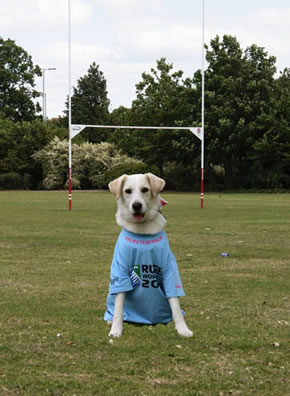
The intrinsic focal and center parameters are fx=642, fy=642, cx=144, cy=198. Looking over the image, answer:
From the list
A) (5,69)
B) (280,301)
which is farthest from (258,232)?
(5,69)

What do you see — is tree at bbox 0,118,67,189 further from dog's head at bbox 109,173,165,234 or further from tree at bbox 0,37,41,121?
dog's head at bbox 109,173,165,234

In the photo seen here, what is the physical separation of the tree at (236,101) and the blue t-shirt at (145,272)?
139ft

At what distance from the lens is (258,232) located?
16297 millimetres

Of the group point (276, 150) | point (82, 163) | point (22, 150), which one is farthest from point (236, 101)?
point (22, 150)

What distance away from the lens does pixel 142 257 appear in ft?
17.8

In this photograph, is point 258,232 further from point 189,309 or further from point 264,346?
point 264,346

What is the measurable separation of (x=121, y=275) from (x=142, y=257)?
232mm

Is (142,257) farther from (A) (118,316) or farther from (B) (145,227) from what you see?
(A) (118,316)

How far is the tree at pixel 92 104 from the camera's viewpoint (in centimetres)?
7900

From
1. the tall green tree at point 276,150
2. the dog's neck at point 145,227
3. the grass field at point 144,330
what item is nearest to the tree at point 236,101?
the tall green tree at point 276,150

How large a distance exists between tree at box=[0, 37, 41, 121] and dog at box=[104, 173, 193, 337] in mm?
73862

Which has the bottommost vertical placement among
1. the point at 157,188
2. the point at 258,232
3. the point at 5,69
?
the point at 258,232

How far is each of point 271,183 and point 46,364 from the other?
4653 cm

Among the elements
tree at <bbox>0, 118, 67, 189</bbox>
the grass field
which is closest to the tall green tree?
tree at <bbox>0, 118, 67, 189</bbox>
